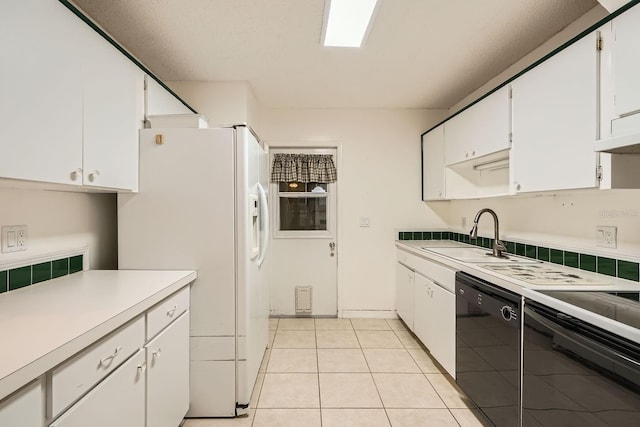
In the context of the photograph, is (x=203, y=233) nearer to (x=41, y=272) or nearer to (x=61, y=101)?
(x=41, y=272)

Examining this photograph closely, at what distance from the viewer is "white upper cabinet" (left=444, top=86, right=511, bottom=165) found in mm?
2109

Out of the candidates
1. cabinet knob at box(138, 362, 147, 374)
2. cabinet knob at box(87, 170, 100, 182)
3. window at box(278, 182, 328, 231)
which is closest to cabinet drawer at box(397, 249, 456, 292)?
window at box(278, 182, 328, 231)

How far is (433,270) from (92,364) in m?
2.24

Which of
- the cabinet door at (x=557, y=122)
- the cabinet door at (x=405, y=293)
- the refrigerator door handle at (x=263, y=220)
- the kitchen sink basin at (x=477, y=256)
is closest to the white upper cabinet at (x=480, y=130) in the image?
the cabinet door at (x=557, y=122)

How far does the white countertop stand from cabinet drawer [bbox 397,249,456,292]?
1.71 meters

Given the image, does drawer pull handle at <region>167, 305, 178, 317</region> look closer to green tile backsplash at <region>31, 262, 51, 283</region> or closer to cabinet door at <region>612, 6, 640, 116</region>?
green tile backsplash at <region>31, 262, 51, 283</region>

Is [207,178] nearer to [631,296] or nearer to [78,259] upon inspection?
[78,259]

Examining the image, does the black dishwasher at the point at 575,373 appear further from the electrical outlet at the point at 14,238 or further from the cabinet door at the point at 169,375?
the electrical outlet at the point at 14,238

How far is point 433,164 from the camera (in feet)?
11.0

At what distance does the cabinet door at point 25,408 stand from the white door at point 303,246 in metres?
2.90

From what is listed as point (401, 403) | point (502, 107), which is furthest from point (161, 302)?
point (502, 107)

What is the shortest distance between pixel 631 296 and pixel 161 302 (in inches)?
83.2

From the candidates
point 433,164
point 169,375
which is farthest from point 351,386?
point 433,164

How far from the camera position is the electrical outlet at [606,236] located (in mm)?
1688
